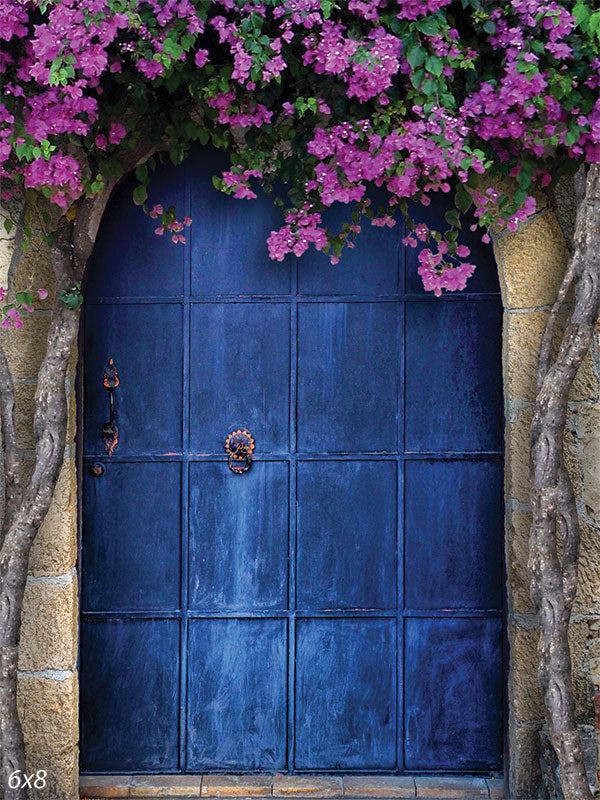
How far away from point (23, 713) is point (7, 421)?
902mm

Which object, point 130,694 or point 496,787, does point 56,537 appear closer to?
point 130,694

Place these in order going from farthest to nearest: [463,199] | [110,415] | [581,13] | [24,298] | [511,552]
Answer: [110,415], [511,552], [463,199], [24,298], [581,13]

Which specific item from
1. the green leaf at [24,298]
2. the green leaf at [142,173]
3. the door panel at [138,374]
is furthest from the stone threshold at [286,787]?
the green leaf at [142,173]

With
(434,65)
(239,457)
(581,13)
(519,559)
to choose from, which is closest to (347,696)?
(519,559)

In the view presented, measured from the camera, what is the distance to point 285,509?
9.57ft

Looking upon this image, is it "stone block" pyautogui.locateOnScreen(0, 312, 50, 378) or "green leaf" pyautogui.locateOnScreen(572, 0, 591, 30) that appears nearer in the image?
"green leaf" pyautogui.locateOnScreen(572, 0, 591, 30)

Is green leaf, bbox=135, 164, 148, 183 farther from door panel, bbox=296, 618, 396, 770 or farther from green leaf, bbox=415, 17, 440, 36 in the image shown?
door panel, bbox=296, 618, 396, 770

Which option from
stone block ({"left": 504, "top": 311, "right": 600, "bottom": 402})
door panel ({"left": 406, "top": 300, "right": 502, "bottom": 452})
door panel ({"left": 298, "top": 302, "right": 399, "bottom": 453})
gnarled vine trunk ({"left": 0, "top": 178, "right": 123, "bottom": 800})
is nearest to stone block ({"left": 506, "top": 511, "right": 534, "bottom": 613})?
door panel ({"left": 406, "top": 300, "right": 502, "bottom": 452})

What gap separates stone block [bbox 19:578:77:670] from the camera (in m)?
2.72

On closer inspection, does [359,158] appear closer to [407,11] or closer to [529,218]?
[407,11]

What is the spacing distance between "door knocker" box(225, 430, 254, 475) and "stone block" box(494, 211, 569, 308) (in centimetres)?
95

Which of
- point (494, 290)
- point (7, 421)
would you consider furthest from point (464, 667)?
point (7, 421)

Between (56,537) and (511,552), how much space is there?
1.41 meters

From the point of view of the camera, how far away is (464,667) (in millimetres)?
2918
